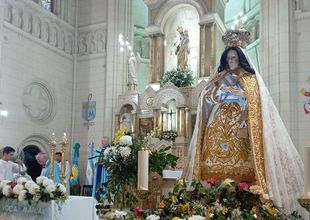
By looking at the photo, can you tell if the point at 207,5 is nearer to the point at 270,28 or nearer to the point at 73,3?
the point at 270,28

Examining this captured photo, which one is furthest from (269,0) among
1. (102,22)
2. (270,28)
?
(102,22)

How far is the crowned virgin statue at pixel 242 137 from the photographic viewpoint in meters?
5.38

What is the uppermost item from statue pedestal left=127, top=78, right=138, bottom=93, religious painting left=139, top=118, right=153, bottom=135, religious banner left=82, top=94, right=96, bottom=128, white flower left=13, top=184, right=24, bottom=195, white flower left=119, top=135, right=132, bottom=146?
statue pedestal left=127, top=78, right=138, bottom=93

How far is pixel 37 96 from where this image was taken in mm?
13062

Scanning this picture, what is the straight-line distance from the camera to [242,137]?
18.9ft

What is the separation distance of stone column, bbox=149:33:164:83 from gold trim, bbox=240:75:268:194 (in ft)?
24.8

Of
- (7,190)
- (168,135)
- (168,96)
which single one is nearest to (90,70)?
(168,96)

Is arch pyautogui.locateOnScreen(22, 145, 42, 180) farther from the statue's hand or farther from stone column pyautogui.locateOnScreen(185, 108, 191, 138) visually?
the statue's hand

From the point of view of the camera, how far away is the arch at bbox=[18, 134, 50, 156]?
40.9ft

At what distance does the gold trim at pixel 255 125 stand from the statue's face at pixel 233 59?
10.8 inches

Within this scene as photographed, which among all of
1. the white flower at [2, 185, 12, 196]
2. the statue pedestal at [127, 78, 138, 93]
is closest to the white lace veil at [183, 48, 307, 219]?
the white flower at [2, 185, 12, 196]

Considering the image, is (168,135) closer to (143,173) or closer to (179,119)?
(179,119)

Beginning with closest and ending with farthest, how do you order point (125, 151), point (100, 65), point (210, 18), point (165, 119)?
point (125, 151)
point (165, 119)
point (210, 18)
point (100, 65)

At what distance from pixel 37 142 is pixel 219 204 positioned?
10.1m
